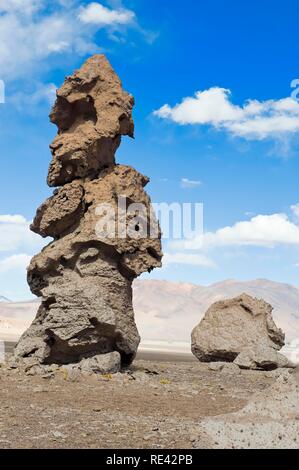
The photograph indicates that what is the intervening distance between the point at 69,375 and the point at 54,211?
17.3 feet

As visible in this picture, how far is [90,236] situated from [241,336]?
10.3 m

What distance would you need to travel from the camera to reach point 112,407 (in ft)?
34.0

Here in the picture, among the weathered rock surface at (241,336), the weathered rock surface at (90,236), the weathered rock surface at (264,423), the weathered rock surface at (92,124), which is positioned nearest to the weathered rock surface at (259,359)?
the weathered rock surface at (241,336)

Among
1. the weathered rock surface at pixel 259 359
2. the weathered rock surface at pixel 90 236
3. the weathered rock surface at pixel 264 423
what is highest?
the weathered rock surface at pixel 90 236

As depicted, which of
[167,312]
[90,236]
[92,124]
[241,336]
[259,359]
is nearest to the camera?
[90,236]

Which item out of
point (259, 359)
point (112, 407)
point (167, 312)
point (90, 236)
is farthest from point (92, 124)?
point (167, 312)

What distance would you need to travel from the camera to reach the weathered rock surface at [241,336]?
71.6 ft

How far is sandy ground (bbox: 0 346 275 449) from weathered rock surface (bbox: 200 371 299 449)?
278 millimetres

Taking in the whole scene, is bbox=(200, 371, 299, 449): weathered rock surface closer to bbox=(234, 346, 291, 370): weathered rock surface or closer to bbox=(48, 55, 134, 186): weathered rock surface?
bbox=(48, 55, 134, 186): weathered rock surface

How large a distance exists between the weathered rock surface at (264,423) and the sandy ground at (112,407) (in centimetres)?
28

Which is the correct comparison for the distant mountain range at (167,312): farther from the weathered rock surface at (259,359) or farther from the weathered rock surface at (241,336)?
the weathered rock surface at (259,359)

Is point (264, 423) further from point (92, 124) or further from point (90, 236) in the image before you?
point (92, 124)

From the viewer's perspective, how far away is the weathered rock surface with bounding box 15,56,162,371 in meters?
14.7

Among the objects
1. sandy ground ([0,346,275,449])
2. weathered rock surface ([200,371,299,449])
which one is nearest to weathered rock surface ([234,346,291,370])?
sandy ground ([0,346,275,449])
